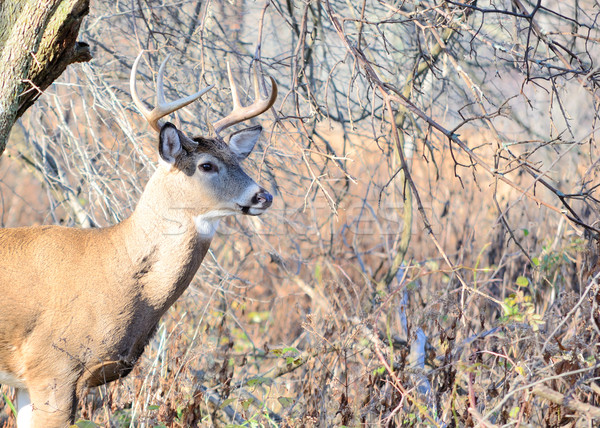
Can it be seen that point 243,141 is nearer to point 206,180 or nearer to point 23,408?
point 206,180

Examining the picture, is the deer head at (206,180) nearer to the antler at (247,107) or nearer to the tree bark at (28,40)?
the antler at (247,107)

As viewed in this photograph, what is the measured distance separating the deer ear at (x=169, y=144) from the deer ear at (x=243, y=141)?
0.69 meters

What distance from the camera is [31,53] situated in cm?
380

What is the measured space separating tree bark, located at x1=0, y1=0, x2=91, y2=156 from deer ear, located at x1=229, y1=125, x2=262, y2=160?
1.31m

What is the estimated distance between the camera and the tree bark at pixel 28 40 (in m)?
3.78

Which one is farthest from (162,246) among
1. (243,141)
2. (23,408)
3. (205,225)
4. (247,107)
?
(23,408)

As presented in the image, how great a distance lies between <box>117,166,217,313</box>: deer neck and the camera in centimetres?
404

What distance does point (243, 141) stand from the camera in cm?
489

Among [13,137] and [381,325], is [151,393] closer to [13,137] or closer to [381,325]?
[381,325]

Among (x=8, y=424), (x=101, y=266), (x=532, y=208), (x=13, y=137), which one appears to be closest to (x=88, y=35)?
(x=13, y=137)

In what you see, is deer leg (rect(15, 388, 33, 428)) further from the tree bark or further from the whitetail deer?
the tree bark

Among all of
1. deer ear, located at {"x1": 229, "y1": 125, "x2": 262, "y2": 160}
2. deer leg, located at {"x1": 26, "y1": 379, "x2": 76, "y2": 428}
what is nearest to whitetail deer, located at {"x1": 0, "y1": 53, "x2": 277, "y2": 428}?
deer leg, located at {"x1": 26, "y1": 379, "x2": 76, "y2": 428}

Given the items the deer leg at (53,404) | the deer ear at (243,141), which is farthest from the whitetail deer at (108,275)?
the deer ear at (243,141)

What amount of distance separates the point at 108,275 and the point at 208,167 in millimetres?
873
